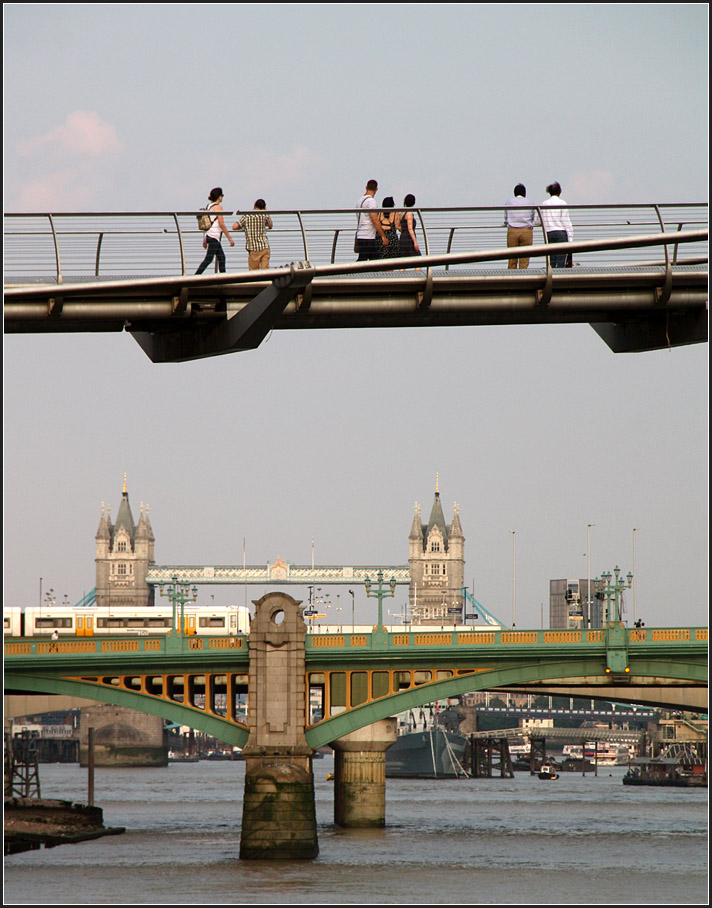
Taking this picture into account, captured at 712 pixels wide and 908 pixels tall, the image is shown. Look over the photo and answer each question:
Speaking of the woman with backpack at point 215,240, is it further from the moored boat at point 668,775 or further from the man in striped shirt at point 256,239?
the moored boat at point 668,775

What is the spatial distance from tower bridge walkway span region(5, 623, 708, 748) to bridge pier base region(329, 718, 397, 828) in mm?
9438

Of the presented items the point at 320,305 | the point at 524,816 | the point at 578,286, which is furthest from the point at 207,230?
the point at 524,816

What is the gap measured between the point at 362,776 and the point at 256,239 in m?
42.3

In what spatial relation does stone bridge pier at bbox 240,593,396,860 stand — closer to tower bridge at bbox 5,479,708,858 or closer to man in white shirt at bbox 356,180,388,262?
tower bridge at bbox 5,479,708,858

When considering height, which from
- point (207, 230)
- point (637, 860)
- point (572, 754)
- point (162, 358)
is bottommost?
point (572, 754)

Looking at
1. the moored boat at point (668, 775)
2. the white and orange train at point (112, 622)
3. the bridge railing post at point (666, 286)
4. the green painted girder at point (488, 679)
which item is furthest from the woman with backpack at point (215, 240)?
the moored boat at point (668, 775)

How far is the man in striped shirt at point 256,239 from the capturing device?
62.1ft

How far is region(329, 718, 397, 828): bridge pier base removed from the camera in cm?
5694

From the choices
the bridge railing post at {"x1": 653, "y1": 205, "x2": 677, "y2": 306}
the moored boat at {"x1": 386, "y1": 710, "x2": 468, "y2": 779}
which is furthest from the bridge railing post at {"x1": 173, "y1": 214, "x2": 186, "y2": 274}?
the moored boat at {"x1": 386, "y1": 710, "x2": 468, "y2": 779}

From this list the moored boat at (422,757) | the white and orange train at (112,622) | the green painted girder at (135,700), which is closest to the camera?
the green painted girder at (135,700)

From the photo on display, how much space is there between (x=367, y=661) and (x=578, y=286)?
1220 inches

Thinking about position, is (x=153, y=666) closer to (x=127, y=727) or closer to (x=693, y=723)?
(x=693, y=723)

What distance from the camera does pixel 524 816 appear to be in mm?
69188

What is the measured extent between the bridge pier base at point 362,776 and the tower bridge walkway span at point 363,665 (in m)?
9.44
